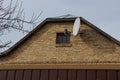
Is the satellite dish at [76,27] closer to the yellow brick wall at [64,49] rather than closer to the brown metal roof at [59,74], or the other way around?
the yellow brick wall at [64,49]

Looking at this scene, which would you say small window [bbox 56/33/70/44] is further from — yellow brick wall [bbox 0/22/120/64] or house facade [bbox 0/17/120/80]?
yellow brick wall [bbox 0/22/120/64]

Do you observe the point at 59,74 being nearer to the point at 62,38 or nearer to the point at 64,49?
the point at 64,49

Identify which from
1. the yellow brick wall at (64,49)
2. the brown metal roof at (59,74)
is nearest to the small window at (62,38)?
the yellow brick wall at (64,49)

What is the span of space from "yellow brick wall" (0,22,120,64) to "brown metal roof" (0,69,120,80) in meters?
7.92

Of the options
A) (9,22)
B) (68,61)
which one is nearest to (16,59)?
(68,61)

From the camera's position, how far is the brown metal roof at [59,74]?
15.1ft

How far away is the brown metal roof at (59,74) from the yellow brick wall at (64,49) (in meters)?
7.92

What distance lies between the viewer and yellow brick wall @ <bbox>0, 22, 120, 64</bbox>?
12.9m

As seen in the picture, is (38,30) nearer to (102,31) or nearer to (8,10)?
(102,31)

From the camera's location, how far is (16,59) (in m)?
13.6

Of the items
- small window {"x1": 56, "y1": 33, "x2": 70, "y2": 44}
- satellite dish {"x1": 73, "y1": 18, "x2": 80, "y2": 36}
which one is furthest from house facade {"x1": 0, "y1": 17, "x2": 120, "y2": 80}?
satellite dish {"x1": 73, "y1": 18, "x2": 80, "y2": 36}

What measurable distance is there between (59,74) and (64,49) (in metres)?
8.69

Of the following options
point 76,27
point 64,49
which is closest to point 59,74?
point 76,27

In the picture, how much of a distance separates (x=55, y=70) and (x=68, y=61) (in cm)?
800
